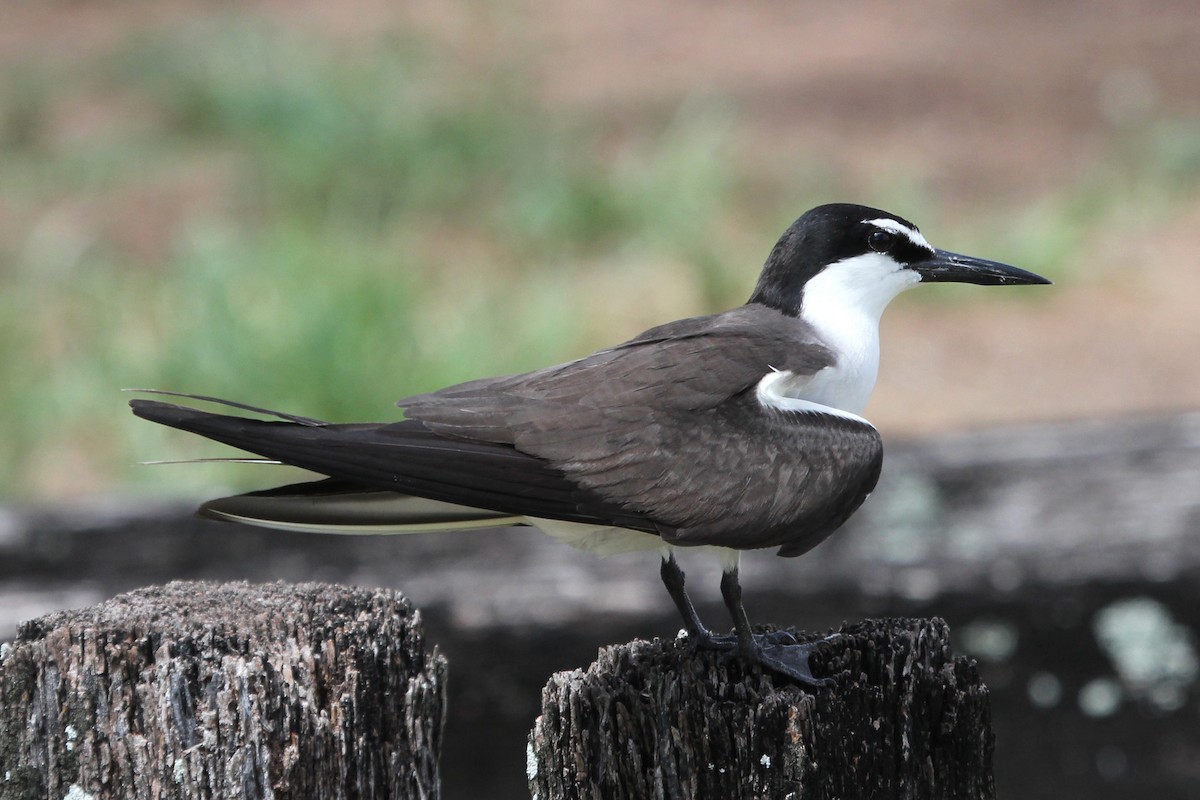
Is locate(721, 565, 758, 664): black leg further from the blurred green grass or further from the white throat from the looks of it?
the blurred green grass

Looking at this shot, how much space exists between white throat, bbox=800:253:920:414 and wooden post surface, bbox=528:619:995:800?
82 cm

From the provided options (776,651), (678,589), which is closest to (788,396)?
(678,589)

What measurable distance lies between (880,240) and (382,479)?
4.17ft

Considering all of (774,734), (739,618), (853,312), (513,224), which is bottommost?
(774,734)

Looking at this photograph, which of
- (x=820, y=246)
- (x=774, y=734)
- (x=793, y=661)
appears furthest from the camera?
(x=820, y=246)

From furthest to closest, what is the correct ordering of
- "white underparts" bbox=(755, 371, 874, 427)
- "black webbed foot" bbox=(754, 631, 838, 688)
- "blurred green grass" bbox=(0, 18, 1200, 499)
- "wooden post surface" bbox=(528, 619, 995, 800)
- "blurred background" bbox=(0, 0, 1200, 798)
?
"blurred green grass" bbox=(0, 18, 1200, 499), "blurred background" bbox=(0, 0, 1200, 798), "white underparts" bbox=(755, 371, 874, 427), "black webbed foot" bbox=(754, 631, 838, 688), "wooden post surface" bbox=(528, 619, 995, 800)

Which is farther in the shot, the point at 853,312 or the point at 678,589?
the point at 853,312

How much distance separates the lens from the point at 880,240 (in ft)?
10.5

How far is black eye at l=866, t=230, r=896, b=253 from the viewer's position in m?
3.20

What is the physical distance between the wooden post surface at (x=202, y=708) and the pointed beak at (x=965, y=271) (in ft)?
5.08

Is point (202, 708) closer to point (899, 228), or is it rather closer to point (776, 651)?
point (776, 651)

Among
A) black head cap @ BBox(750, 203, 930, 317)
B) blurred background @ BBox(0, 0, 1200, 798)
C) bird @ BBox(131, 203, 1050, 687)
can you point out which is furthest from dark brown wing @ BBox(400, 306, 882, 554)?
blurred background @ BBox(0, 0, 1200, 798)

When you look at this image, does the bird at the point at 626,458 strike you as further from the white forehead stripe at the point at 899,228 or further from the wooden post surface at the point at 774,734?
the white forehead stripe at the point at 899,228

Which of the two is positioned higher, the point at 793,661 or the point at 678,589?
the point at 678,589
